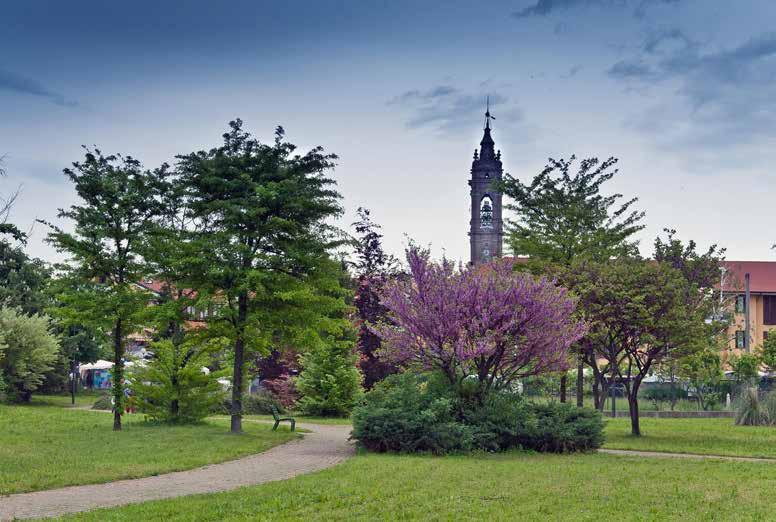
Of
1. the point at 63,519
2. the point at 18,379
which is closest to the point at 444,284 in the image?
the point at 63,519

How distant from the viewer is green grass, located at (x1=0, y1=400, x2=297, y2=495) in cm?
1446

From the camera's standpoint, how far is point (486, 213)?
306 ft

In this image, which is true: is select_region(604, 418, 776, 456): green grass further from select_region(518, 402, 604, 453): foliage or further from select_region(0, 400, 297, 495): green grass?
select_region(0, 400, 297, 495): green grass

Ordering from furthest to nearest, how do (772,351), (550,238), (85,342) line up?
(85,342)
(772,351)
(550,238)

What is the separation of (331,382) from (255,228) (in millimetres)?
12386

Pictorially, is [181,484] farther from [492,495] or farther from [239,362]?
[239,362]

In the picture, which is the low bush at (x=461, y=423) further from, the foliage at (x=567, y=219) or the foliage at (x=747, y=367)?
the foliage at (x=747, y=367)

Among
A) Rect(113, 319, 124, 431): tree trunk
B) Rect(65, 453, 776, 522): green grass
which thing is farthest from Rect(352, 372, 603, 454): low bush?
Rect(113, 319, 124, 431): tree trunk

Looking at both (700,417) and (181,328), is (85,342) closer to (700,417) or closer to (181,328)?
(181,328)

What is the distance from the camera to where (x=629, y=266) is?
23.7 meters

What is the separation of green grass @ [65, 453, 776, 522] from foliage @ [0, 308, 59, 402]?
2822 cm

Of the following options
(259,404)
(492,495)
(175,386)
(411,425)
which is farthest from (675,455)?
(259,404)

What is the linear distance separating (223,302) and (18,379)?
21.6m

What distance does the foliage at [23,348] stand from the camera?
3956cm
